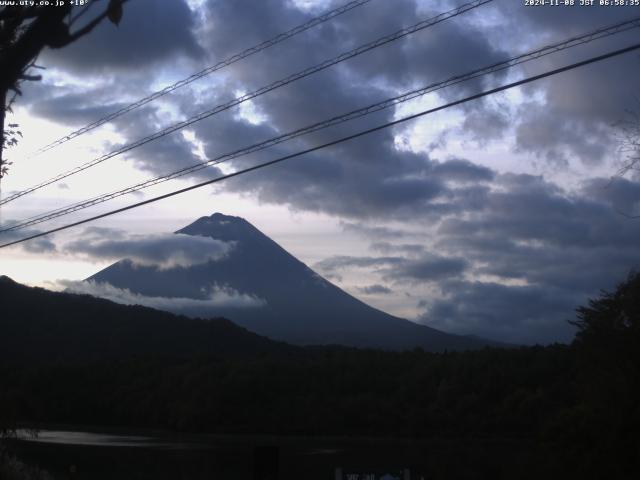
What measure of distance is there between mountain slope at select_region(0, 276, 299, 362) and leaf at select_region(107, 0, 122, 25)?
236 feet

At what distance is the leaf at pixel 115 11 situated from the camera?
648 cm

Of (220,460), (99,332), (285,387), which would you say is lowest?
(220,460)

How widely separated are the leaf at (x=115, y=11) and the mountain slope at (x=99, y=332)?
7182 cm

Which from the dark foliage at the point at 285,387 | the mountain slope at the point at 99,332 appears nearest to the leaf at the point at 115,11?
the dark foliage at the point at 285,387

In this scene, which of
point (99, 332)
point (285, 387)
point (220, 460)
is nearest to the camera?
point (220, 460)

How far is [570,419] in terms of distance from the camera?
60.9ft

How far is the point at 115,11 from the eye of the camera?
21.4 feet

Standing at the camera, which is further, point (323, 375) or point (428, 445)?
point (323, 375)

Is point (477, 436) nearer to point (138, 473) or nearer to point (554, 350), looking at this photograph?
point (554, 350)

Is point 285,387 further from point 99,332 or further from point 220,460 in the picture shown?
point 220,460

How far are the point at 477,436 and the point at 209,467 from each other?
32.1 meters

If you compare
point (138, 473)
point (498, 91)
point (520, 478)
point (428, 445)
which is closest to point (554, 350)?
point (428, 445)

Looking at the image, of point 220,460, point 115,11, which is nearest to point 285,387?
point 220,460

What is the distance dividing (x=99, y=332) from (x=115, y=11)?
94.5 metres
